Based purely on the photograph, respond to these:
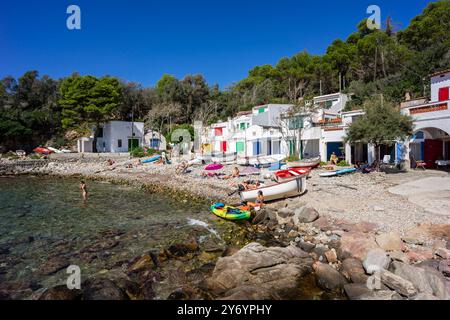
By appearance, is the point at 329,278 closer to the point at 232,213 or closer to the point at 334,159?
the point at 232,213

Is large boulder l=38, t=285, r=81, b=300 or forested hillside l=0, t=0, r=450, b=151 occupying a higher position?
forested hillside l=0, t=0, r=450, b=151

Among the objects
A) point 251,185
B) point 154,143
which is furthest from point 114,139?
point 251,185

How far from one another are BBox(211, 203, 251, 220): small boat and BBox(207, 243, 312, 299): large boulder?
4.69m

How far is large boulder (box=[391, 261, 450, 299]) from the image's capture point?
679 centimetres

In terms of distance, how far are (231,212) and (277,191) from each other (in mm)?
3328

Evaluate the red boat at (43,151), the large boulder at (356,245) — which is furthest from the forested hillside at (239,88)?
the large boulder at (356,245)

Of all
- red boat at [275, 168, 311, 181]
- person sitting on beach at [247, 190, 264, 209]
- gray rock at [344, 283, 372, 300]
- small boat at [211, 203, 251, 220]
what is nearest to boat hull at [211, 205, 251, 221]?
small boat at [211, 203, 251, 220]

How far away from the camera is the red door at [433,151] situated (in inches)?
877

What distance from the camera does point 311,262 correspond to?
29.8ft

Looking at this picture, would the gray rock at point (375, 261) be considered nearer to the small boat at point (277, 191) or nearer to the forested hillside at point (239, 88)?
the small boat at point (277, 191)

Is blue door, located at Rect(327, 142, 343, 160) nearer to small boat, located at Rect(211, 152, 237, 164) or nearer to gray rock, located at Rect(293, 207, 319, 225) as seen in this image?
small boat, located at Rect(211, 152, 237, 164)

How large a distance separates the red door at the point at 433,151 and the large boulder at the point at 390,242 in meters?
16.4
